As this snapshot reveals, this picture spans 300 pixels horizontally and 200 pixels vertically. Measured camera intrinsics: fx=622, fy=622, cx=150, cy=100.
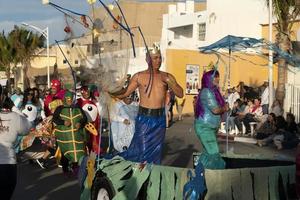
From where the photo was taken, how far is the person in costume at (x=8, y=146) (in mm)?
5949

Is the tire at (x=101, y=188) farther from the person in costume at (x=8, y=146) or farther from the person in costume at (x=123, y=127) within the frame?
the person in costume at (x=123, y=127)

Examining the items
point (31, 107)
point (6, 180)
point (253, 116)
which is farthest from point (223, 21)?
point (6, 180)

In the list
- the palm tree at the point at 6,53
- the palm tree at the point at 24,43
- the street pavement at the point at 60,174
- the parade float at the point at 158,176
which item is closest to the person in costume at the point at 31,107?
the street pavement at the point at 60,174

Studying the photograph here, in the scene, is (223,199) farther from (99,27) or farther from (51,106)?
(51,106)

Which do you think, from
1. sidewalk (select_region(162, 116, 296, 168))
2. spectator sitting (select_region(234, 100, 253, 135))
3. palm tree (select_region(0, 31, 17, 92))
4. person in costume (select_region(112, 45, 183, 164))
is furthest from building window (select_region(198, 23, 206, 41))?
person in costume (select_region(112, 45, 183, 164))

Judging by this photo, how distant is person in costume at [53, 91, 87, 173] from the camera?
11352 millimetres

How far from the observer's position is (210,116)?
7.38 meters

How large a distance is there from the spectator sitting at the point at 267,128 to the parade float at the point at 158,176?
972 cm

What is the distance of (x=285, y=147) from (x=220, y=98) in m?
9.25

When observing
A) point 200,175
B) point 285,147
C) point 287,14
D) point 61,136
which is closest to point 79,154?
point 61,136

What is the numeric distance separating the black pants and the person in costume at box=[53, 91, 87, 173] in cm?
531

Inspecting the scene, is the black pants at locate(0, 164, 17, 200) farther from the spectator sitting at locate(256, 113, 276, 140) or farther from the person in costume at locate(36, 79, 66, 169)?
the spectator sitting at locate(256, 113, 276, 140)

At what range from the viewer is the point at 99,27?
7.37 metres

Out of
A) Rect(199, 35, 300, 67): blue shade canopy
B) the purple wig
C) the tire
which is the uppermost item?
Rect(199, 35, 300, 67): blue shade canopy
